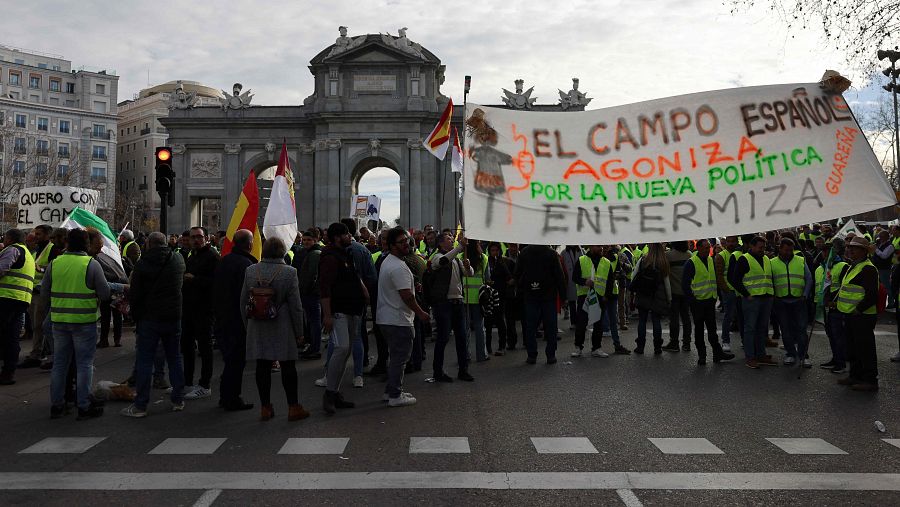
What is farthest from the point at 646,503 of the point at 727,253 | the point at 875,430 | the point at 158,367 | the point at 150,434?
the point at 727,253

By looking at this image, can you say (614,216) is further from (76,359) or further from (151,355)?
(76,359)

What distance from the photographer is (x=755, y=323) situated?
35.4 feet

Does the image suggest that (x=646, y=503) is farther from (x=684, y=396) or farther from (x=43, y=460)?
(x=43, y=460)

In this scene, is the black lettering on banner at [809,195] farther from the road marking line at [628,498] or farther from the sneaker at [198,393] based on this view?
the sneaker at [198,393]

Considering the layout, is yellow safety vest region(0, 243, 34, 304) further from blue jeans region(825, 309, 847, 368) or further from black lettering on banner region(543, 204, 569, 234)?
blue jeans region(825, 309, 847, 368)

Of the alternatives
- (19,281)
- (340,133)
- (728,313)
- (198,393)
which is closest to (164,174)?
(19,281)

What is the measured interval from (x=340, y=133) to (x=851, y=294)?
135 ft

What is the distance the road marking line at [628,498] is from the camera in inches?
197

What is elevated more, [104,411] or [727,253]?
[727,253]

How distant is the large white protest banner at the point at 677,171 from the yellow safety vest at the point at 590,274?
4.92 metres

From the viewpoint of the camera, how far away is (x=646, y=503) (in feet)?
16.5

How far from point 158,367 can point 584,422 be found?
17.6 feet

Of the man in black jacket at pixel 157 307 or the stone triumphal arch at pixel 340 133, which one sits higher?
the stone triumphal arch at pixel 340 133

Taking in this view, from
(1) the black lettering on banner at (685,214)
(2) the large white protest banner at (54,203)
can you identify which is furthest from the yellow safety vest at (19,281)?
(1) the black lettering on banner at (685,214)
